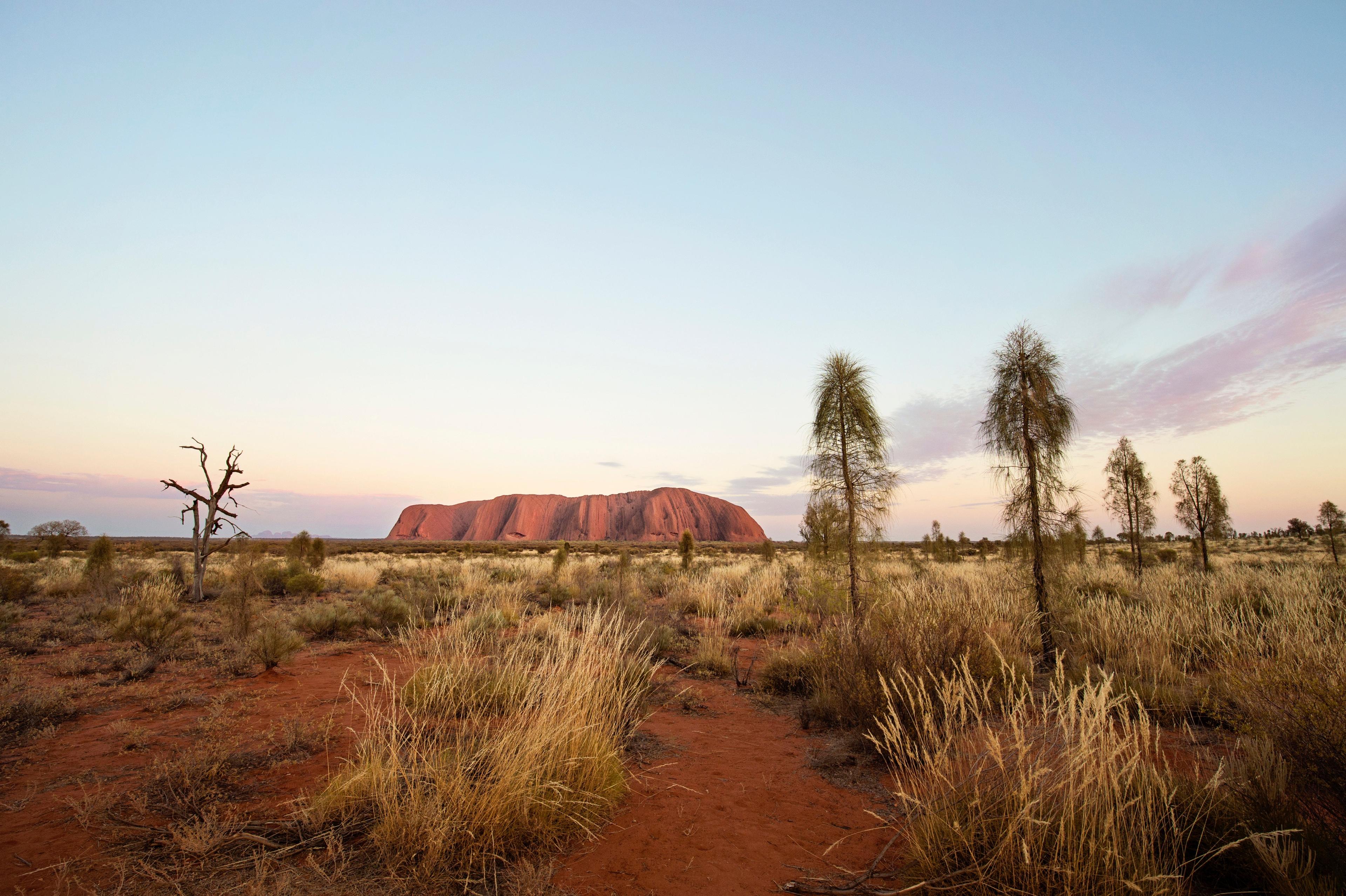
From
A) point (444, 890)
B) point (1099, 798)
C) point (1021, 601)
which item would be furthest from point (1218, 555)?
point (444, 890)

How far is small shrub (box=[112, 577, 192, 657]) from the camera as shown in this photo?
824 centimetres

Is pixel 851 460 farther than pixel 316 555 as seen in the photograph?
No

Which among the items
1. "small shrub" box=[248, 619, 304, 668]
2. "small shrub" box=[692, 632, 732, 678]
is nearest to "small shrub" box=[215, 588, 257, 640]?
"small shrub" box=[248, 619, 304, 668]

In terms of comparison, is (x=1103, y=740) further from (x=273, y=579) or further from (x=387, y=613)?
(x=273, y=579)

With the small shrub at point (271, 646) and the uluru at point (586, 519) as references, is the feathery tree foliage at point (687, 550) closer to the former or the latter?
the small shrub at point (271, 646)

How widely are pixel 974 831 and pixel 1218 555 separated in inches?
1374

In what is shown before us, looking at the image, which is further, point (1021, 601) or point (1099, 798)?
point (1021, 601)

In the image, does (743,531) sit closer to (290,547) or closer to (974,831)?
(290,547)

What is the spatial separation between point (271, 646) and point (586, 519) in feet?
372

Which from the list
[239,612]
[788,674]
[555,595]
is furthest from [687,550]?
[239,612]

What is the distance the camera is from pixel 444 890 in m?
2.88

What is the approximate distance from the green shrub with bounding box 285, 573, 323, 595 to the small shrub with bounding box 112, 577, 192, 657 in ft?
12.3

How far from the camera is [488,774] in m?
3.43

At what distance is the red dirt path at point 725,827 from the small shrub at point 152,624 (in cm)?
769
